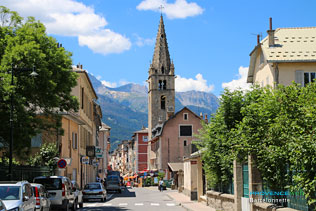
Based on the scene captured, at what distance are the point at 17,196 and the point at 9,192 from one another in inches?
13.0

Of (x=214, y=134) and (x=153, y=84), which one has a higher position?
(x=153, y=84)

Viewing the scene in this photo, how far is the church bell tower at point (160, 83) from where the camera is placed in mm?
102156

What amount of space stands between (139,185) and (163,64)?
104ft

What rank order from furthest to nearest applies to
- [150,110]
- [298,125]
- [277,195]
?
[150,110]
[277,195]
[298,125]

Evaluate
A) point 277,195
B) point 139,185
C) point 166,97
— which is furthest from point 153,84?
point 277,195

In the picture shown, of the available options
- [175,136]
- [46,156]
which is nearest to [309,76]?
[46,156]

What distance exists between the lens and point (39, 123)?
965 inches

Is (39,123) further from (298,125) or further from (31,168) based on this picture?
(298,125)

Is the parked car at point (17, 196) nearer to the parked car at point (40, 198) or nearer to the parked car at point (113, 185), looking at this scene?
the parked car at point (40, 198)

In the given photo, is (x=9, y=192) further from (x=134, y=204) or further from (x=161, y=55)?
(x=161, y=55)

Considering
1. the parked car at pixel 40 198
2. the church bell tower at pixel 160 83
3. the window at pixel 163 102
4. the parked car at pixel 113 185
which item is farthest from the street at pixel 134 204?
the window at pixel 163 102

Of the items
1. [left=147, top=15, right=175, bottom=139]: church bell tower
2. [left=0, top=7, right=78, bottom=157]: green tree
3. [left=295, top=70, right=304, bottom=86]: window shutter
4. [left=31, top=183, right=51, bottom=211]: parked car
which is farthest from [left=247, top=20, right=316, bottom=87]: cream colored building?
[left=147, top=15, right=175, bottom=139]: church bell tower

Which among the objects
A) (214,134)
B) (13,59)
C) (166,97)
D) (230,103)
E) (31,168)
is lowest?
(31,168)

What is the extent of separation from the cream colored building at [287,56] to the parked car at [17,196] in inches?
768
